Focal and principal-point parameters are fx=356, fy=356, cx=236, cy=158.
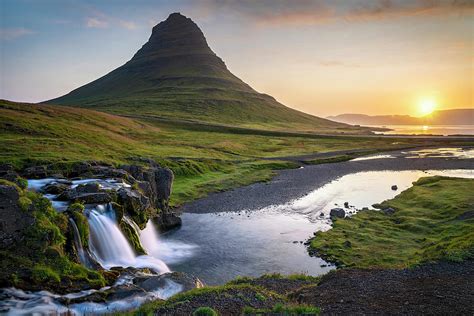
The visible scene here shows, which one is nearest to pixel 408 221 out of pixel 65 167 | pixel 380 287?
pixel 380 287

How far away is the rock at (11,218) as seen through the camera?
81.6ft

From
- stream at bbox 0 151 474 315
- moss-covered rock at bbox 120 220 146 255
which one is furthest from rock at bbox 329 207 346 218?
moss-covered rock at bbox 120 220 146 255

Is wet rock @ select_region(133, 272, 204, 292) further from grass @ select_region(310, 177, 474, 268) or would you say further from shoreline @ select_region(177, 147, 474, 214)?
shoreline @ select_region(177, 147, 474, 214)

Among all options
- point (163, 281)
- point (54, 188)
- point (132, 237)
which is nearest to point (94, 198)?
point (132, 237)

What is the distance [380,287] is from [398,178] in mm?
68147

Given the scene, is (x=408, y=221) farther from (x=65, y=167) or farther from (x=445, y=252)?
(x=65, y=167)

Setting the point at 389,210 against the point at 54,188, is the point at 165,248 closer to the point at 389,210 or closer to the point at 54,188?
the point at 54,188

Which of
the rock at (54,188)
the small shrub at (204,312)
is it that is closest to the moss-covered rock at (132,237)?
the rock at (54,188)

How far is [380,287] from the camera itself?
846 inches

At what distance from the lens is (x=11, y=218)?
25.8 metres

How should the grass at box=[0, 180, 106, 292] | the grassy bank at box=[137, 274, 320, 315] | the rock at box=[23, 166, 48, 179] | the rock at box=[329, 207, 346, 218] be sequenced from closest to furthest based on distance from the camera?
the grassy bank at box=[137, 274, 320, 315], the grass at box=[0, 180, 106, 292], the rock at box=[23, 166, 48, 179], the rock at box=[329, 207, 346, 218]

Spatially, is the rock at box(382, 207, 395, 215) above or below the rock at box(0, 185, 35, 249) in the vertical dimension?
below

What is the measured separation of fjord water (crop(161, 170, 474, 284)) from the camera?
1284 inches

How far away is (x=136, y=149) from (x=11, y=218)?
226 ft
